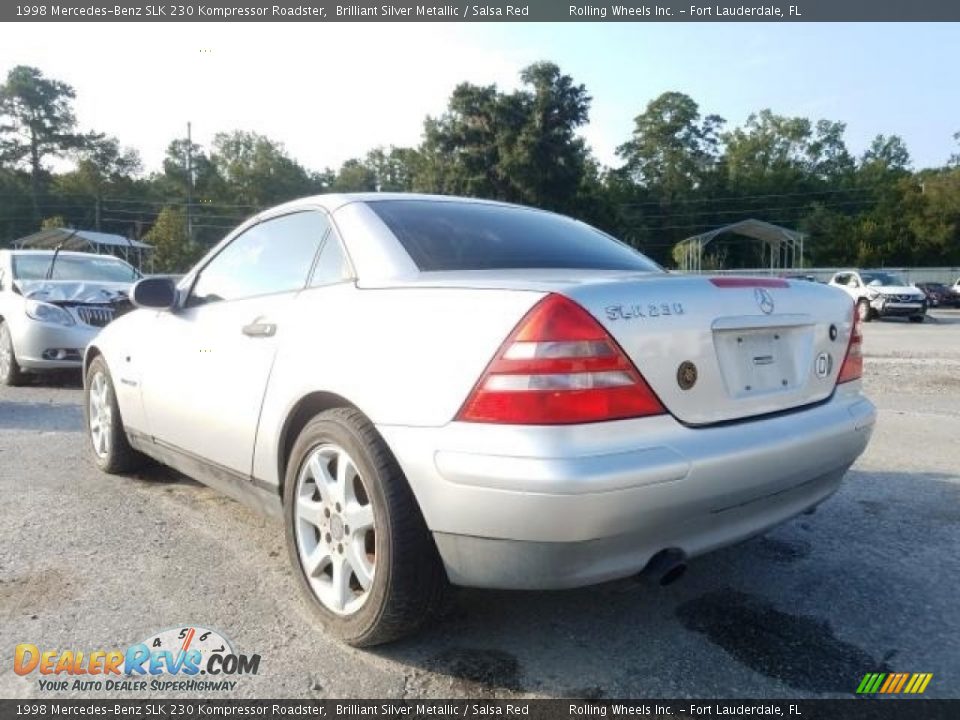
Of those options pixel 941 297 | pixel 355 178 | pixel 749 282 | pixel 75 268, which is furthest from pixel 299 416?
pixel 355 178

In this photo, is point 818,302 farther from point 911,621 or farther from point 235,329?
point 235,329

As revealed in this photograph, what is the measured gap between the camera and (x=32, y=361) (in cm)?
755

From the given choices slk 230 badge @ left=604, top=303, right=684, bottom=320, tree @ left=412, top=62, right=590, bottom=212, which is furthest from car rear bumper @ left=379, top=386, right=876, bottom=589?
tree @ left=412, top=62, right=590, bottom=212

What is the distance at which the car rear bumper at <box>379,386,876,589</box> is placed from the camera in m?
1.86

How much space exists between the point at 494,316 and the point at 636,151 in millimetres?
75975

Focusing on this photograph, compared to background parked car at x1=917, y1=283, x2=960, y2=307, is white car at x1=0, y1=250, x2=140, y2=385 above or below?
above

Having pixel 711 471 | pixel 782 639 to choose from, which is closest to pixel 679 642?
pixel 782 639

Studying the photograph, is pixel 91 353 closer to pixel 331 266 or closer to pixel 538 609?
pixel 331 266

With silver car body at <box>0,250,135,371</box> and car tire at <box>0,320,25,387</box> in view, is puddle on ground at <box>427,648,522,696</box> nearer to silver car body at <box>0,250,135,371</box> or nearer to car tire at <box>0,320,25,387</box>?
silver car body at <box>0,250,135,371</box>

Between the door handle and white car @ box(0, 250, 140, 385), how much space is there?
5651mm

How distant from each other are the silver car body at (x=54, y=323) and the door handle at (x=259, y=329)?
5.71 m

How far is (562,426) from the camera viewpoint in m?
1.90

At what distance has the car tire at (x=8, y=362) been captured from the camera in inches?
305

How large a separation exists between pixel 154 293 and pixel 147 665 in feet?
6.15
